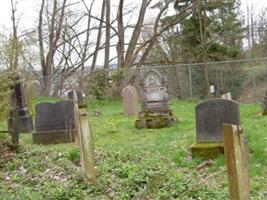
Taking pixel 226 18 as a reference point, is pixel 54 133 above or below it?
below

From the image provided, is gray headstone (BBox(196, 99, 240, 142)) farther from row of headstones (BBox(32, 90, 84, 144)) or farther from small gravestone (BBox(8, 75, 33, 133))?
small gravestone (BBox(8, 75, 33, 133))

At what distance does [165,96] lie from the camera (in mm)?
15211

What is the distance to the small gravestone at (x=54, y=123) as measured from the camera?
1196cm

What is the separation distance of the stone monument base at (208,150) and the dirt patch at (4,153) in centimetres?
354

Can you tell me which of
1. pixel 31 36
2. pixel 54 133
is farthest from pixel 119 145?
pixel 31 36

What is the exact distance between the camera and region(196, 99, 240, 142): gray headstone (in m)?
8.68

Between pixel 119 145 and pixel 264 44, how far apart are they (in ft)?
83.0

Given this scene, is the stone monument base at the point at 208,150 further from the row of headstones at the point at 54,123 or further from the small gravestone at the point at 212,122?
the row of headstones at the point at 54,123

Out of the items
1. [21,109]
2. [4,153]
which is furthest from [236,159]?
[21,109]

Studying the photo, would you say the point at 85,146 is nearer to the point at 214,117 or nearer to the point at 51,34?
the point at 214,117

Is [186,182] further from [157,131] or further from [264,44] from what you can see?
[264,44]

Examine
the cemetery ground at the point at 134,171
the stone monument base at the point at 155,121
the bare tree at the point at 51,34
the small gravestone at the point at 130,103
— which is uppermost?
the bare tree at the point at 51,34

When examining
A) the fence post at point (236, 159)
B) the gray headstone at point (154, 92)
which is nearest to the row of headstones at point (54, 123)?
the gray headstone at point (154, 92)

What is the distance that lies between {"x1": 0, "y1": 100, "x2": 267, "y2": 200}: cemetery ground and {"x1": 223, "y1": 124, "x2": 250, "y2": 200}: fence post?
0.71 meters
